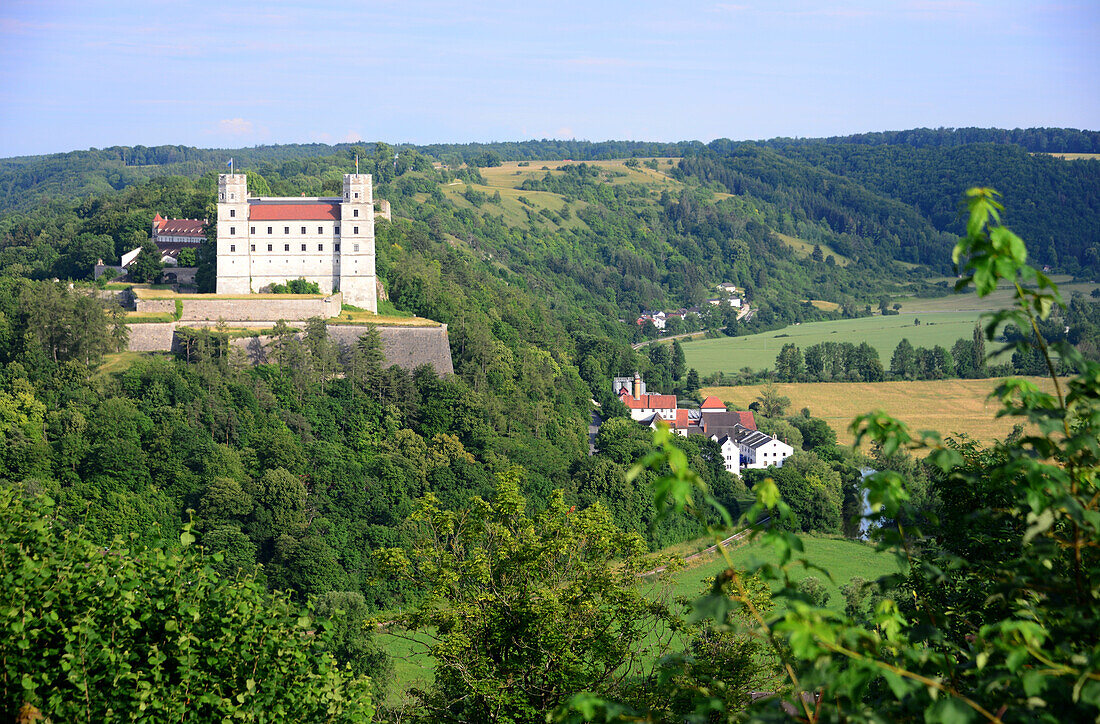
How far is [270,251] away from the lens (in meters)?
46.8

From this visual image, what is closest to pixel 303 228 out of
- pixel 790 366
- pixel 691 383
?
pixel 691 383

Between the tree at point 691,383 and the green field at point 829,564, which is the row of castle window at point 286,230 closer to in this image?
the green field at point 829,564

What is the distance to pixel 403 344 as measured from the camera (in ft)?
161

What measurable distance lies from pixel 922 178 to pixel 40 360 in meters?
175

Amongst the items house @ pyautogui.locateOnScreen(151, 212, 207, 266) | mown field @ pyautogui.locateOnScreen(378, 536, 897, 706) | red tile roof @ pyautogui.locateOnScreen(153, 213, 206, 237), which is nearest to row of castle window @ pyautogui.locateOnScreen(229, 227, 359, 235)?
house @ pyautogui.locateOnScreen(151, 212, 207, 266)

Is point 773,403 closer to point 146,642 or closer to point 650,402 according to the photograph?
point 650,402

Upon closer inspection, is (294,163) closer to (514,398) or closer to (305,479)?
(514,398)

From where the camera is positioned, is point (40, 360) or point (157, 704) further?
point (40, 360)

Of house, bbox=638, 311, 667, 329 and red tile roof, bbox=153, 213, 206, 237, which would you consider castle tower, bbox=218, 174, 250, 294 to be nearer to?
red tile roof, bbox=153, 213, 206, 237

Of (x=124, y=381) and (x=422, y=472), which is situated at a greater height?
(x=124, y=381)

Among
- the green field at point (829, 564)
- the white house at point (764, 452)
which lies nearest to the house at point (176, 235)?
the green field at point (829, 564)

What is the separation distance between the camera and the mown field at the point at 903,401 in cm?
6372

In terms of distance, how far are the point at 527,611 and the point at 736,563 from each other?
2396 cm

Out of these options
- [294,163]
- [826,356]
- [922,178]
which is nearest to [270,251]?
[826,356]
